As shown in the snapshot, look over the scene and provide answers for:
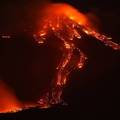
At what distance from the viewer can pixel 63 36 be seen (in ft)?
50.4

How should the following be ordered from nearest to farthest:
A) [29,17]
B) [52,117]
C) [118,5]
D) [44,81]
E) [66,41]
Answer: [52,117], [44,81], [66,41], [29,17], [118,5]

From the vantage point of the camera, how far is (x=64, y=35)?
15.4 metres

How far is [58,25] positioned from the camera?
16016mm

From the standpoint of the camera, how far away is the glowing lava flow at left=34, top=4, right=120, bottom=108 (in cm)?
1267

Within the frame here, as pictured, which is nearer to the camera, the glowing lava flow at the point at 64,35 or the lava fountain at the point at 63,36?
the lava fountain at the point at 63,36

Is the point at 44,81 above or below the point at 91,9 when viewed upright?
below

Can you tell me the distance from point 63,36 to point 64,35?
0.08 metres

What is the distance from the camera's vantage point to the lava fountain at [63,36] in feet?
41.2

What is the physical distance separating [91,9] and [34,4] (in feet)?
7.10

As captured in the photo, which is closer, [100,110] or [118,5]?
[100,110]

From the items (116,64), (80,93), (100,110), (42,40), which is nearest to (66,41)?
(42,40)

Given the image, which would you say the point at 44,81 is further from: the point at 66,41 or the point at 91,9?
the point at 91,9

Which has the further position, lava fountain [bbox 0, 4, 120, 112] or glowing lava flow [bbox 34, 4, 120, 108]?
glowing lava flow [bbox 34, 4, 120, 108]

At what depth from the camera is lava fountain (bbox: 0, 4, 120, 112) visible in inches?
495
